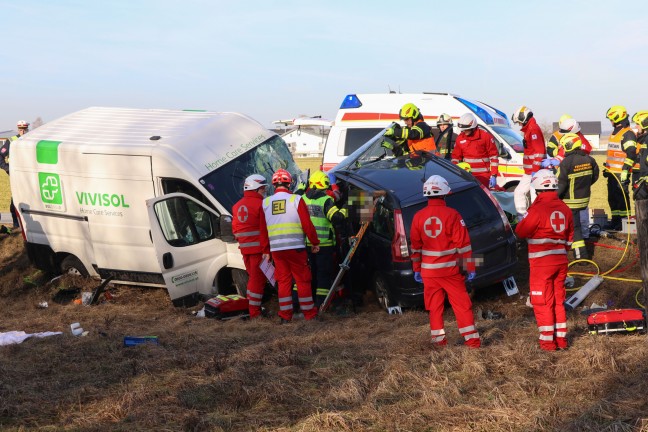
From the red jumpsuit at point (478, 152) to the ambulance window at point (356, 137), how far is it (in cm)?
316

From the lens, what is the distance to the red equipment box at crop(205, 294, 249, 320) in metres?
9.19

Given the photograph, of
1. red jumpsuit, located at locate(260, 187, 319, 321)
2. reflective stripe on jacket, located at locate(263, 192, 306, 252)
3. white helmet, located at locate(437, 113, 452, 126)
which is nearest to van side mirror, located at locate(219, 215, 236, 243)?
red jumpsuit, located at locate(260, 187, 319, 321)

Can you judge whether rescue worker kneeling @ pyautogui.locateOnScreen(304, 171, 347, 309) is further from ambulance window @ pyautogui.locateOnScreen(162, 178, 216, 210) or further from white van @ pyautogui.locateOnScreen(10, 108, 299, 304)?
ambulance window @ pyautogui.locateOnScreen(162, 178, 216, 210)

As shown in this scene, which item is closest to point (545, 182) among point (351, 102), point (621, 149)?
point (621, 149)

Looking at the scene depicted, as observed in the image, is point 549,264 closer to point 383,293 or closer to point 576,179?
point 383,293

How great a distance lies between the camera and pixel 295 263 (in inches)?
354

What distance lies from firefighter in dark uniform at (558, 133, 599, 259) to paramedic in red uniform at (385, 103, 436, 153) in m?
1.89

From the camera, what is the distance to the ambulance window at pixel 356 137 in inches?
574

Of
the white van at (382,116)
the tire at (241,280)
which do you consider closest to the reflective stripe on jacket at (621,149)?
the white van at (382,116)

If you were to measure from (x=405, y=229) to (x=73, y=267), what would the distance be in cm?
555

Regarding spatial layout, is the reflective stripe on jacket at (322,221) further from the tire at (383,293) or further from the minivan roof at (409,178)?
the tire at (383,293)

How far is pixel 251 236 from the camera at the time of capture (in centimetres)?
919

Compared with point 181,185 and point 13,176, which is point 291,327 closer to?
point 181,185

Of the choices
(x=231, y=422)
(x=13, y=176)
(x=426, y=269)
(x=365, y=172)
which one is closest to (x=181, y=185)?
(x=365, y=172)
